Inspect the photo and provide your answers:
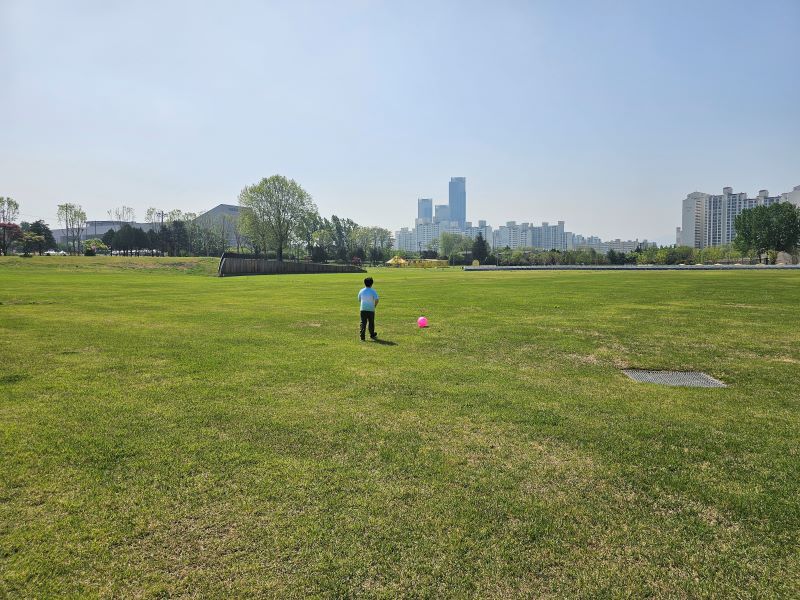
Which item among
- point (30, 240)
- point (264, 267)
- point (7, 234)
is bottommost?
point (264, 267)

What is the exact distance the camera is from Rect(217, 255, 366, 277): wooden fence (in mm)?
54469

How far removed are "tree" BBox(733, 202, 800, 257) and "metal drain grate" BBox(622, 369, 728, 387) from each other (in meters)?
126

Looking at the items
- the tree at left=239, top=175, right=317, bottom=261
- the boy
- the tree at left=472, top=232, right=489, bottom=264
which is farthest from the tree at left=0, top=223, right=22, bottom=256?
the tree at left=472, top=232, right=489, bottom=264

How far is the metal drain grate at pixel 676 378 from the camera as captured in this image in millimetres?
8117

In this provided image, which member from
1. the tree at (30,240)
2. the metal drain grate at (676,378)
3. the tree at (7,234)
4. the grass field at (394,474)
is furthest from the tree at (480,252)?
the metal drain grate at (676,378)

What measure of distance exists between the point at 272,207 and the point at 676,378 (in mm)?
84454

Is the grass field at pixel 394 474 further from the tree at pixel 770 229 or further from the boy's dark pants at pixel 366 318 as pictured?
the tree at pixel 770 229

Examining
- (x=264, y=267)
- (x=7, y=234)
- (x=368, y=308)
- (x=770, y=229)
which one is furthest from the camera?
(x=770, y=229)

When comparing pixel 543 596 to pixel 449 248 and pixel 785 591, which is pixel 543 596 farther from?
pixel 449 248

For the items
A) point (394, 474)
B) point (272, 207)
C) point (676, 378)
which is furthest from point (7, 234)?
point (676, 378)

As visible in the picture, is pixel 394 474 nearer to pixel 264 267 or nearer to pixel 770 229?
pixel 264 267

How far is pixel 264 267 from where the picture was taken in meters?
60.4

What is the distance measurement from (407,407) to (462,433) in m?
1.20

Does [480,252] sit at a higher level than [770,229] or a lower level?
lower
